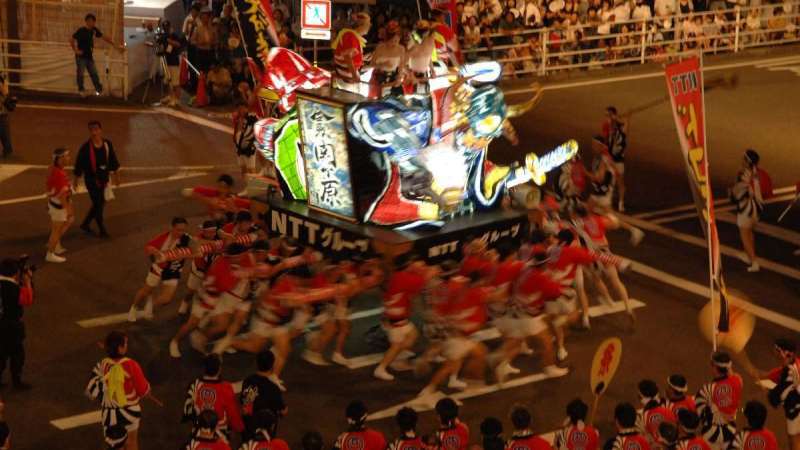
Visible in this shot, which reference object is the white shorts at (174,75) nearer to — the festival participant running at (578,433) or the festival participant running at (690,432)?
the festival participant running at (578,433)

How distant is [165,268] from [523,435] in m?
6.01

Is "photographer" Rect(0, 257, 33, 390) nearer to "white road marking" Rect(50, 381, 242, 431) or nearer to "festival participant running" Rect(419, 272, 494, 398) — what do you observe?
"white road marking" Rect(50, 381, 242, 431)

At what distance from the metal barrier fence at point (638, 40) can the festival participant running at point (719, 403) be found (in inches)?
637

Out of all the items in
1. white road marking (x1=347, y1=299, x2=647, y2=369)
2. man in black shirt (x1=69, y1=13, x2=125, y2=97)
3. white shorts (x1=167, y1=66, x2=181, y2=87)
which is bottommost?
white road marking (x1=347, y1=299, x2=647, y2=369)

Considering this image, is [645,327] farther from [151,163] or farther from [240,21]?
[151,163]

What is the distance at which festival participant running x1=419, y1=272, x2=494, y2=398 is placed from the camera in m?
12.8

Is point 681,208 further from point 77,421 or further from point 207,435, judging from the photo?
point 207,435

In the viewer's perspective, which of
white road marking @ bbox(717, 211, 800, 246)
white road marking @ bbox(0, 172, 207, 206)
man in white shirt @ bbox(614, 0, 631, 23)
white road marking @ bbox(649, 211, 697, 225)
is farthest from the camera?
man in white shirt @ bbox(614, 0, 631, 23)

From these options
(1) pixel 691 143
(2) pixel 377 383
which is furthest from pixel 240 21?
(1) pixel 691 143

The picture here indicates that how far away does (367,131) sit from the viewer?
47.7 ft

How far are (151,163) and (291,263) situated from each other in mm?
8720

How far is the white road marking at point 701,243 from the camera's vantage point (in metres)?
17.6

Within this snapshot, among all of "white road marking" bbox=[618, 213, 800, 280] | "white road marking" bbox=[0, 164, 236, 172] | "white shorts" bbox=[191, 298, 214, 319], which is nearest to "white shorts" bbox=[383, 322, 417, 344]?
"white shorts" bbox=[191, 298, 214, 319]

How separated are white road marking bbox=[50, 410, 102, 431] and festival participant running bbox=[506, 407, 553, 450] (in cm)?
470
